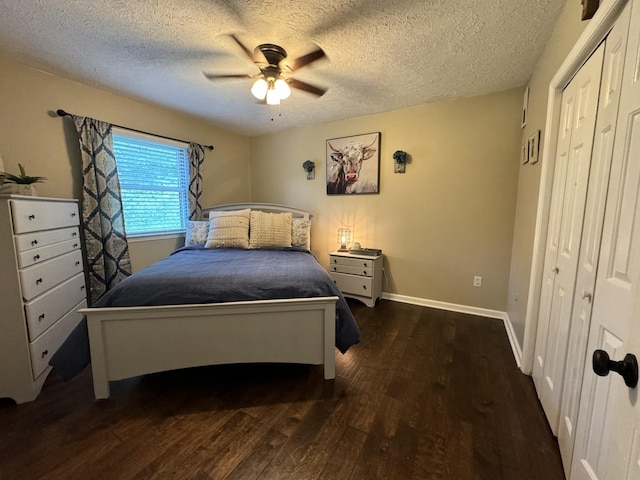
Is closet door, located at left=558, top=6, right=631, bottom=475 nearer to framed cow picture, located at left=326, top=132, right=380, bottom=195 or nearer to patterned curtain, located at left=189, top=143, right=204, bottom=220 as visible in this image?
framed cow picture, located at left=326, top=132, right=380, bottom=195

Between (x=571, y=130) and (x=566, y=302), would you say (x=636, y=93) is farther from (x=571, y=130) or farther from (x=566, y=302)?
(x=566, y=302)

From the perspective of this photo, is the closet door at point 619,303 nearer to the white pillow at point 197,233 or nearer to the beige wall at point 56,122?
the white pillow at point 197,233

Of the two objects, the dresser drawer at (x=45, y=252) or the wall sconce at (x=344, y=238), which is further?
the wall sconce at (x=344, y=238)

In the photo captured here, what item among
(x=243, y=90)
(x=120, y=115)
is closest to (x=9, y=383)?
(x=120, y=115)

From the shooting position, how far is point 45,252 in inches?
72.1

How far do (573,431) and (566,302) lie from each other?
1.85 ft

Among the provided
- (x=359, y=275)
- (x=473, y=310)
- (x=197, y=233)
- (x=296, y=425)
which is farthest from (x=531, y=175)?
(x=197, y=233)

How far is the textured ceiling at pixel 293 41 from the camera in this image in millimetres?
1522

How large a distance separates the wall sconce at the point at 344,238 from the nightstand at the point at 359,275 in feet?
0.57

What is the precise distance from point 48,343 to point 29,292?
0.41 m

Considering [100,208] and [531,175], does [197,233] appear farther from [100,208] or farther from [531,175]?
[531,175]

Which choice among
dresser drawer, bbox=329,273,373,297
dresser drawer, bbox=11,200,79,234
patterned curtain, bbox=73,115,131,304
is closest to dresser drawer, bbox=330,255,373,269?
dresser drawer, bbox=329,273,373,297

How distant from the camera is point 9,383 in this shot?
5.16ft

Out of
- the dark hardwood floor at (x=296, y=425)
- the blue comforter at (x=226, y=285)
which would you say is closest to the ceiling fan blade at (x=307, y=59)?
the blue comforter at (x=226, y=285)
